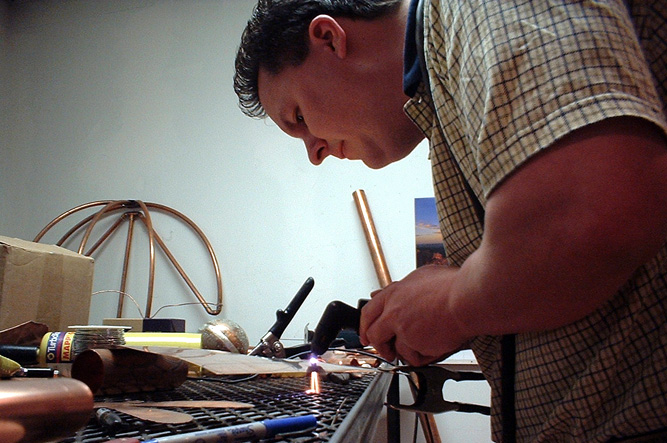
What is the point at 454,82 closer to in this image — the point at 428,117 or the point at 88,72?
the point at 428,117

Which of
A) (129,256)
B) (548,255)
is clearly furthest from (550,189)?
(129,256)

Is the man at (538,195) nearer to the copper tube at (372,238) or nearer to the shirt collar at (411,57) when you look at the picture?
the shirt collar at (411,57)

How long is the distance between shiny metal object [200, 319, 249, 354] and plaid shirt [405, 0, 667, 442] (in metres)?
0.90

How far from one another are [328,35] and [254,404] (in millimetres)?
494

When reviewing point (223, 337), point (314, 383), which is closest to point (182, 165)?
point (223, 337)

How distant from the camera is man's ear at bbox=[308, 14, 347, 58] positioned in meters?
0.66

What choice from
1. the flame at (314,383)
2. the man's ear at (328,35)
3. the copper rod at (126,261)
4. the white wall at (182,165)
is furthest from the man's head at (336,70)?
the copper rod at (126,261)

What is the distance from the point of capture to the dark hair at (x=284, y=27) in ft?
2.14

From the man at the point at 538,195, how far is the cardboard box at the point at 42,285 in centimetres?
77

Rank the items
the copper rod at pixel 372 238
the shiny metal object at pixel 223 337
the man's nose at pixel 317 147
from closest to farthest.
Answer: the man's nose at pixel 317 147, the shiny metal object at pixel 223 337, the copper rod at pixel 372 238

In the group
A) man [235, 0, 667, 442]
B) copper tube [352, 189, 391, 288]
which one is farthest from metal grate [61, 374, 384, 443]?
copper tube [352, 189, 391, 288]

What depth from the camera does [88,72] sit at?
2.79 meters

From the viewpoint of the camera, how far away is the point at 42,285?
3.56 feet

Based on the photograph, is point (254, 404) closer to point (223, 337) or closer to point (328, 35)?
point (328, 35)
